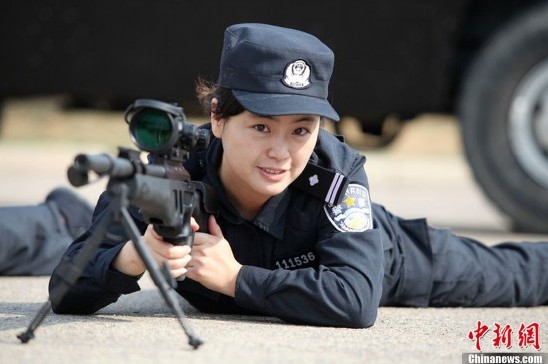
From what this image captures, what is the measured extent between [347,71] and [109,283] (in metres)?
3.16

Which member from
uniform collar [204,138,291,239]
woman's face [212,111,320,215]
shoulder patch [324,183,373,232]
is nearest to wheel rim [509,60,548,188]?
shoulder patch [324,183,373,232]

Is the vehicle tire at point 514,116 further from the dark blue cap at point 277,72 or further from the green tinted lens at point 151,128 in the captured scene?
the green tinted lens at point 151,128

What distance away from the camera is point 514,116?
6055 millimetres

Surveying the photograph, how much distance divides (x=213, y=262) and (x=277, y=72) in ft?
1.83

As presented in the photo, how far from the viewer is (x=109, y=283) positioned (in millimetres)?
3410

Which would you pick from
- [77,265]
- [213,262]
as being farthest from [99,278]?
[77,265]

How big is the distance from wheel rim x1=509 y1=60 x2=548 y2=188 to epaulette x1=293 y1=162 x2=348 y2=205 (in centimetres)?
271

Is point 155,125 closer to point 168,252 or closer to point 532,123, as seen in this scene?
point 168,252

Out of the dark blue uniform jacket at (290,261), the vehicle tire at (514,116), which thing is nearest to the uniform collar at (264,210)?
the dark blue uniform jacket at (290,261)

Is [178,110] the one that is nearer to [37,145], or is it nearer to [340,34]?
[340,34]

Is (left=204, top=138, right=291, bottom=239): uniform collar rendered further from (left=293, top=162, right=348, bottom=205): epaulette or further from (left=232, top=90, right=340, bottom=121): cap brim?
(left=232, top=90, right=340, bottom=121): cap brim

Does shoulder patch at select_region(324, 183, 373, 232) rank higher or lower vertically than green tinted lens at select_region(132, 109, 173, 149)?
lower

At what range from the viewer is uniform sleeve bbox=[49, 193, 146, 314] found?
3393 mm

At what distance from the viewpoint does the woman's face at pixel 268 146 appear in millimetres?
3285
